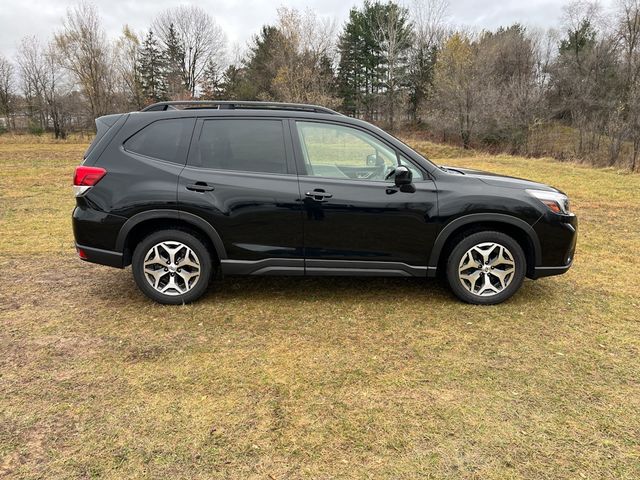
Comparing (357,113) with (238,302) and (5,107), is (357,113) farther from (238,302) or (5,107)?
(238,302)

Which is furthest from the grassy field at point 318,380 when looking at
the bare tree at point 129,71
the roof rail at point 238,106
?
the bare tree at point 129,71

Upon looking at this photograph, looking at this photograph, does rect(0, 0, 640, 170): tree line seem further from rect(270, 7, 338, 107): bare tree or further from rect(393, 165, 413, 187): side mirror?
rect(393, 165, 413, 187): side mirror

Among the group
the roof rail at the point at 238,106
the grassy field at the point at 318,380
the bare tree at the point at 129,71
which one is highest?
the bare tree at the point at 129,71

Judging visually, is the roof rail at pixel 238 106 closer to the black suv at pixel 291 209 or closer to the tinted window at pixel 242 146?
the black suv at pixel 291 209

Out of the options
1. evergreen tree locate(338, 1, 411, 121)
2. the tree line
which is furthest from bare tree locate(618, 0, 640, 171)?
evergreen tree locate(338, 1, 411, 121)

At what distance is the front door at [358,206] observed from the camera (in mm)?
3982

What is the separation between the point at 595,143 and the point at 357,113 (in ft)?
88.8

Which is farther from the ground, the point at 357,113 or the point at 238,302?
the point at 357,113

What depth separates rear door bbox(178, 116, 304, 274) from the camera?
3977mm

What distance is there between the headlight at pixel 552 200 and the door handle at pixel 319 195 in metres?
1.88

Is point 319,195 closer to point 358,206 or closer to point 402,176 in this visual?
point 358,206

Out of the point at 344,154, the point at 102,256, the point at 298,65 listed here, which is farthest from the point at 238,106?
the point at 298,65

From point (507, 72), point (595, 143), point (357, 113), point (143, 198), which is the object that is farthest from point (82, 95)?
point (143, 198)

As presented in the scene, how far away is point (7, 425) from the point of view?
253cm
